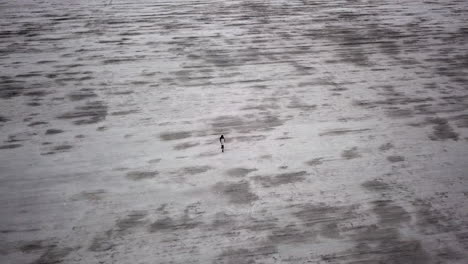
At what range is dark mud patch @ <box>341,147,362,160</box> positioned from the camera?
5.97 feet

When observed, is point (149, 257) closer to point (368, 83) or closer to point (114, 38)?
point (368, 83)

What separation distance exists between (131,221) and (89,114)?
1032mm

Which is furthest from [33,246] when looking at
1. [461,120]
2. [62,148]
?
[461,120]

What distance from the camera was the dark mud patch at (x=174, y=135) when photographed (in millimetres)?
1975

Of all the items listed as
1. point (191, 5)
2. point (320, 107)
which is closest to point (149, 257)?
point (320, 107)

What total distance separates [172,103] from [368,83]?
1.52 metres

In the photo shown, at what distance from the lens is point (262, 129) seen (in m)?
2.06

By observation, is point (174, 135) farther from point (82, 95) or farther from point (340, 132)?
point (340, 132)

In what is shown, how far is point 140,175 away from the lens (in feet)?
5.55

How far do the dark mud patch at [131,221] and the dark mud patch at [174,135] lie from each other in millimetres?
589

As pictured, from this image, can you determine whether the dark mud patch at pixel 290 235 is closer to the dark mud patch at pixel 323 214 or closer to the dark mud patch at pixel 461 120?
the dark mud patch at pixel 323 214

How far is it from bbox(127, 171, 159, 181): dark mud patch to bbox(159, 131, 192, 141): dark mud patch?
31 centimetres

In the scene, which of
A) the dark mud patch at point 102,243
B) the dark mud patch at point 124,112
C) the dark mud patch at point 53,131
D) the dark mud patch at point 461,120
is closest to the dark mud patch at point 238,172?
the dark mud patch at point 102,243

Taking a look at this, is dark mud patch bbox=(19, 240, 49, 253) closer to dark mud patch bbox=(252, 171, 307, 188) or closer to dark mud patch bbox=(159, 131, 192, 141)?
dark mud patch bbox=(159, 131, 192, 141)
